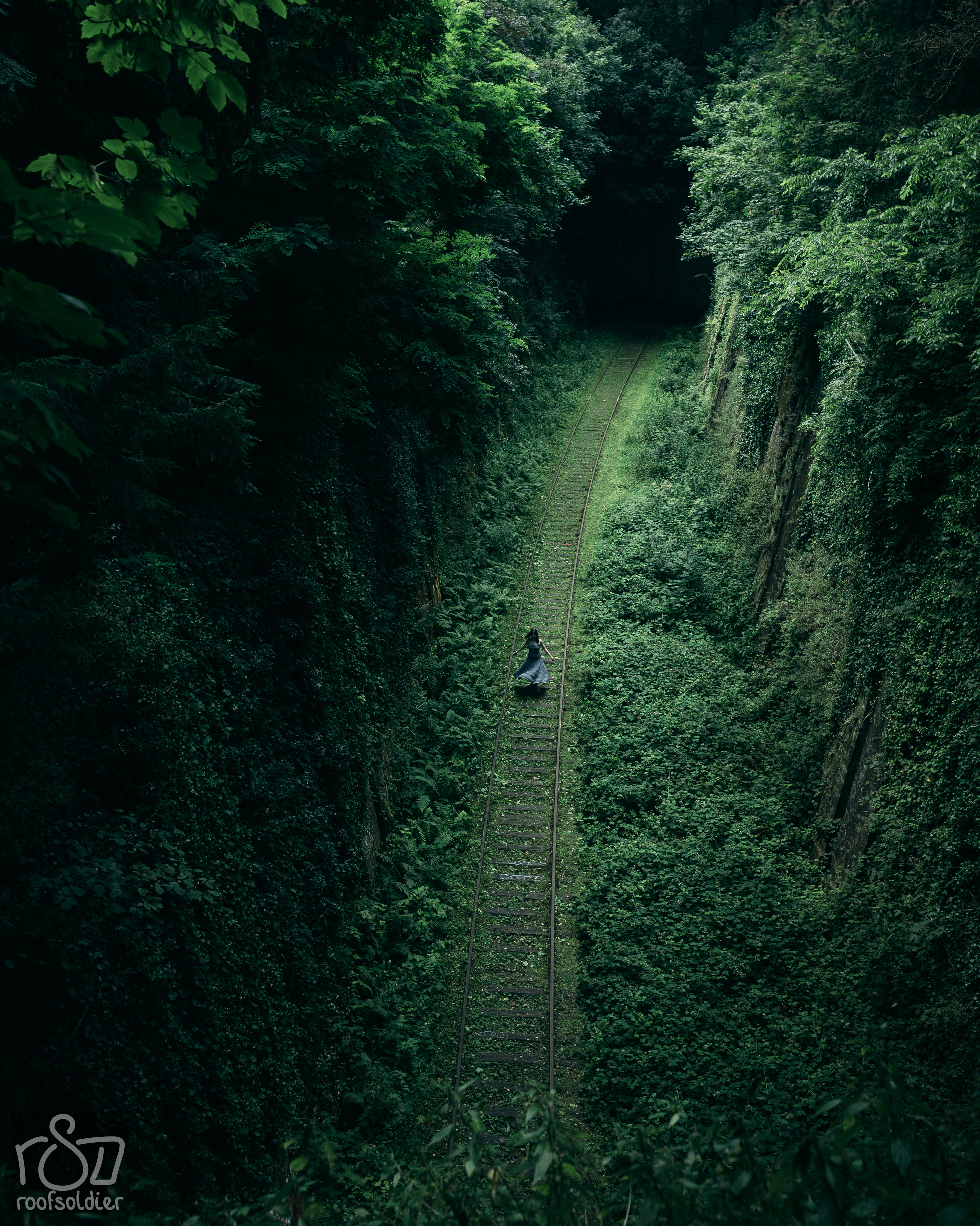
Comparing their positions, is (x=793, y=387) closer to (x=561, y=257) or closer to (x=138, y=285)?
(x=138, y=285)

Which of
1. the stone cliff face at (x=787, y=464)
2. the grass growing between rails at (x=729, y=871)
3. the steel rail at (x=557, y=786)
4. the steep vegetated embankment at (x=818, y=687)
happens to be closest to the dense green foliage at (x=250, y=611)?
the steel rail at (x=557, y=786)

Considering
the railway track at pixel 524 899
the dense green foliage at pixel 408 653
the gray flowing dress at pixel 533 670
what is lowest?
the railway track at pixel 524 899

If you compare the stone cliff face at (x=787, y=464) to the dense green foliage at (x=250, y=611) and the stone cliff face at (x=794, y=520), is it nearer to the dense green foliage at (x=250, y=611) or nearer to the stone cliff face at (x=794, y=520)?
the stone cliff face at (x=794, y=520)

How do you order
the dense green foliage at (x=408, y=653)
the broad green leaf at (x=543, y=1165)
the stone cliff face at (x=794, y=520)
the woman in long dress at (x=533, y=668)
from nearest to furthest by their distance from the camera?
the broad green leaf at (x=543, y=1165) → the dense green foliage at (x=408, y=653) → the stone cliff face at (x=794, y=520) → the woman in long dress at (x=533, y=668)

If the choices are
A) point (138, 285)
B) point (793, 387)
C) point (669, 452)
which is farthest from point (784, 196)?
point (138, 285)

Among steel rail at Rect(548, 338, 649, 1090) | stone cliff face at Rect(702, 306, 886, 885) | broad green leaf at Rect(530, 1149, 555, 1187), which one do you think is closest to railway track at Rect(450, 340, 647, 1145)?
steel rail at Rect(548, 338, 649, 1090)

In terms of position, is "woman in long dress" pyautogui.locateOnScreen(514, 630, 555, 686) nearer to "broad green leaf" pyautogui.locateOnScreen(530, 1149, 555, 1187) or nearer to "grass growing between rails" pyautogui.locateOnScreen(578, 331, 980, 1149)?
"grass growing between rails" pyautogui.locateOnScreen(578, 331, 980, 1149)
